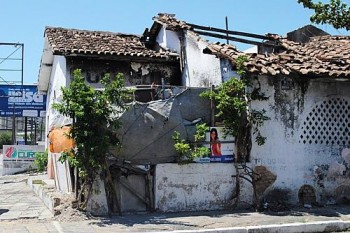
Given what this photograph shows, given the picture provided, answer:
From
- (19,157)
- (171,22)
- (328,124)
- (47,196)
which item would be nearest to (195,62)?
(171,22)

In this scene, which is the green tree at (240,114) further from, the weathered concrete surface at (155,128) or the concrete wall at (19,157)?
the concrete wall at (19,157)

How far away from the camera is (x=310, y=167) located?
37.4ft

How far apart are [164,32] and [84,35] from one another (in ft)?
9.01

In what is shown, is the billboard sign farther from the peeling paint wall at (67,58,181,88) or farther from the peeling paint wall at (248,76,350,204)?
the peeling paint wall at (67,58,181,88)

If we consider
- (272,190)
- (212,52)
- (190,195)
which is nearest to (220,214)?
(190,195)

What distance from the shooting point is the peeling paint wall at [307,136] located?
11109 millimetres

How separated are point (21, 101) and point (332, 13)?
23596 mm

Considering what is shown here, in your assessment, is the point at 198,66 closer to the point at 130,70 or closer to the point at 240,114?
the point at 130,70

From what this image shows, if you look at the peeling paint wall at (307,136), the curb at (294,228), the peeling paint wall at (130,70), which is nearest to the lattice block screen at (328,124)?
the peeling paint wall at (307,136)

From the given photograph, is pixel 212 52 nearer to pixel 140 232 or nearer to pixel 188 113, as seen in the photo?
pixel 188 113

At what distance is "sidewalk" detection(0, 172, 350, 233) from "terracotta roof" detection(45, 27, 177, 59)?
481cm

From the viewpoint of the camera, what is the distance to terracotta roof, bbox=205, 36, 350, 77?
35.3 ft

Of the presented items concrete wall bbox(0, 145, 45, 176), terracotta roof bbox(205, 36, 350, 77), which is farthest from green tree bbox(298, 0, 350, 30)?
Result: concrete wall bbox(0, 145, 45, 176)

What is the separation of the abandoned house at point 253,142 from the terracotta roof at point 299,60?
0.08 feet
